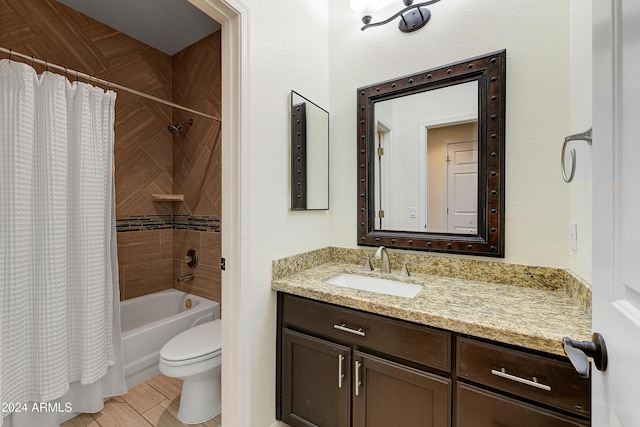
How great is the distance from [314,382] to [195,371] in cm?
69

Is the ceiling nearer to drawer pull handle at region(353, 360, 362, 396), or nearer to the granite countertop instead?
the granite countertop

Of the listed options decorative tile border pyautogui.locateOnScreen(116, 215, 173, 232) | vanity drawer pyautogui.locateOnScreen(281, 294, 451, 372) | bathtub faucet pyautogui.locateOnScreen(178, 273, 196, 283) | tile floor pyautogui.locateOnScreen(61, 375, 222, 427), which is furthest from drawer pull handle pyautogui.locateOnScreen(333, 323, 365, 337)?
decorative tile border pyautogui.locateOnScreen(116, 215, 173, 232)

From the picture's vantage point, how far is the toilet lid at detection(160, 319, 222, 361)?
1515 mm

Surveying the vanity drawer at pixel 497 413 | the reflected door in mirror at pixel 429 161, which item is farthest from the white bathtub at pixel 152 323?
the vanity drawer at pixel 497 413

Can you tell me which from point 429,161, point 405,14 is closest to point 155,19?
point 405,14

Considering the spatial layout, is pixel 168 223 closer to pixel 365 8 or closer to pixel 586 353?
pixel 365 8

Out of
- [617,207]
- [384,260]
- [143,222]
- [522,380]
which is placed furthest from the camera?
[143,222]

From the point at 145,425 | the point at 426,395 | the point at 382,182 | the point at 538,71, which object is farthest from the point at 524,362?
the point at 145,425

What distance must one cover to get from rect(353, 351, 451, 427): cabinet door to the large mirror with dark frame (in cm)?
69

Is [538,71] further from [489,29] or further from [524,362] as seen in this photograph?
[524,362]

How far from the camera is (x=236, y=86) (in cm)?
125

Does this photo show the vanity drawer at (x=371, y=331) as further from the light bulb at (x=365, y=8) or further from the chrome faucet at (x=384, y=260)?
the light bulb at (x=365, y=8)

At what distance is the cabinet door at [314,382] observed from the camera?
122cm

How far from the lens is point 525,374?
860mm
